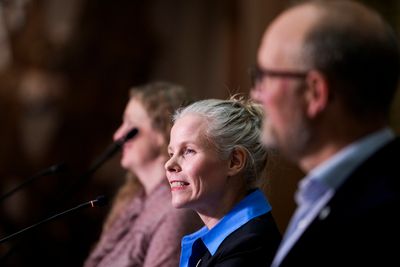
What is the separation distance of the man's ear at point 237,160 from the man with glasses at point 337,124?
67cm

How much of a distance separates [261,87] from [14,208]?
15.6 ft

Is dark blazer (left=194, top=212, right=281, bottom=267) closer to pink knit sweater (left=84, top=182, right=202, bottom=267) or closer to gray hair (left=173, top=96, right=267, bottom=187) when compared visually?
gray hair (left=173, top=96, right=267, bottom=187)

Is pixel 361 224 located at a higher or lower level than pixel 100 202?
lower

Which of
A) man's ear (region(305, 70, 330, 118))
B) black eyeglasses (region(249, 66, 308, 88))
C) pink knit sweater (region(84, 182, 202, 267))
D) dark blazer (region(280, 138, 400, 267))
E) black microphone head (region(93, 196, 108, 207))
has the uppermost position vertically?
black eyeglasses (region(249, 66, 308, 88))

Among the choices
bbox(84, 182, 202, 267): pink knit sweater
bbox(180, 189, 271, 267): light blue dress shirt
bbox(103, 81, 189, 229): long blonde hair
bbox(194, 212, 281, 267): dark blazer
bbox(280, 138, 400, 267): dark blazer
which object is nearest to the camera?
bbox(280, 138, 400, 267): dark blazer

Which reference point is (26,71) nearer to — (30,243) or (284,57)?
(30,243)

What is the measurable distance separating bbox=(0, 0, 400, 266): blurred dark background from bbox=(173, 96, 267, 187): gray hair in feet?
11.7

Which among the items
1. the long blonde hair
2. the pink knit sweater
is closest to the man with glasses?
the pink knit sweater

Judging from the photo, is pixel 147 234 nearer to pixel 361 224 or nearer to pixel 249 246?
pixel 249 246

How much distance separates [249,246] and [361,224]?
63 centimetres

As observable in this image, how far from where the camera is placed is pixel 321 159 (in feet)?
4.50

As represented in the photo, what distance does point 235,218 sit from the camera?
1.99m

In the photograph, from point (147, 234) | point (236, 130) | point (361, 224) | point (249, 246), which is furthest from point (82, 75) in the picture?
point (361, 224)

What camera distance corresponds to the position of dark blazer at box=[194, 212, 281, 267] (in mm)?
1836
